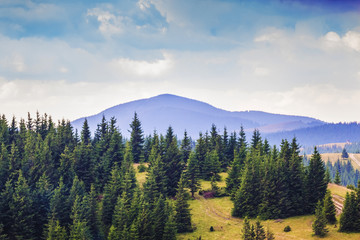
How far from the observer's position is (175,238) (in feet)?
171

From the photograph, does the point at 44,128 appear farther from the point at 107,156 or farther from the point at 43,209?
the point at 43,209

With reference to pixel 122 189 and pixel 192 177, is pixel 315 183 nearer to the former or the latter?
pixel 192 177

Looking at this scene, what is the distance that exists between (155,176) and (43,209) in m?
26.1

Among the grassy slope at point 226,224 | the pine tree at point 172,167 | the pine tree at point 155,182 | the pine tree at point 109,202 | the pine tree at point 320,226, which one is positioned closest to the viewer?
the pine tree at point 320,226

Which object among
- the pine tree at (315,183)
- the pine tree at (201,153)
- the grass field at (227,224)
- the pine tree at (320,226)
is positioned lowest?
the grass field at (227,224)

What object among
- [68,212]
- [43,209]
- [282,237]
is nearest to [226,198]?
[282,237]

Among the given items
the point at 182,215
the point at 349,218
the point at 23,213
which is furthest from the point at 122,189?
A: the point at 349,218

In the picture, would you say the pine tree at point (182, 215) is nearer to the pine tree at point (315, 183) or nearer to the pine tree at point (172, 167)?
the pine tree at point (172, 167)

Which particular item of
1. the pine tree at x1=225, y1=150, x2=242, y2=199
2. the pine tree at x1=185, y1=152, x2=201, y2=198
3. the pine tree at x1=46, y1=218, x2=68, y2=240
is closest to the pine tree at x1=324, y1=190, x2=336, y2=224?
the pine tree at x1=225, y1=150, x2=242, y2=199

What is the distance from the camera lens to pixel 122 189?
2466 inches

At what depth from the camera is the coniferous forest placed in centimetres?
5344

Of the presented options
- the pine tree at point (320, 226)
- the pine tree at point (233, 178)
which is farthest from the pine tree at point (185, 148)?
the pine tree at point (320, 226)

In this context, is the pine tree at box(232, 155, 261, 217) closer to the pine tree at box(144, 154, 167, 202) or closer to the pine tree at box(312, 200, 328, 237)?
the pine tree at box(312, 200, 328, 237)

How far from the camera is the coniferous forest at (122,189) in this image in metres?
53.4
